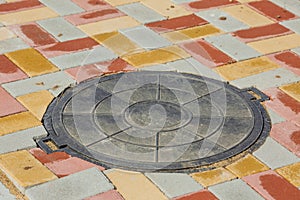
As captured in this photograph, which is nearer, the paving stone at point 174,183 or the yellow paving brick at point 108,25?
the paving stone at point 174,183

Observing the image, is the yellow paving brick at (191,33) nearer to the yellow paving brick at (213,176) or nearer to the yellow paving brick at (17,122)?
the yellow paving brick at (17,122)

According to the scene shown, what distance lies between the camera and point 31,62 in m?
5.57

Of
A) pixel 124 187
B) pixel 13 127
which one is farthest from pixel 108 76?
pixel 124 187

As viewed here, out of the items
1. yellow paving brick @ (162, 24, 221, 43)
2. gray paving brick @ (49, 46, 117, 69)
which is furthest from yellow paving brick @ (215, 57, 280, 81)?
gray paving brick @ (49, 46, 117, 69)

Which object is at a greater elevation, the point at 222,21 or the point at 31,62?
the point at 222,21

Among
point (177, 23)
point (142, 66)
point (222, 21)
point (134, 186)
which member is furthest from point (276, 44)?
point (134, 186)

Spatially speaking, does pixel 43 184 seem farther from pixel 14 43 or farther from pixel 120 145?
pixel 14 43

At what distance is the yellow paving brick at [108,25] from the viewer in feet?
20.0

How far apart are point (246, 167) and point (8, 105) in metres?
1.65

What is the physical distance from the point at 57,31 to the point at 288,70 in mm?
1870

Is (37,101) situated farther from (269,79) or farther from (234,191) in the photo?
(269,79)

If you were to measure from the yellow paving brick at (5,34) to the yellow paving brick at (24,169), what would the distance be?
1681 mm

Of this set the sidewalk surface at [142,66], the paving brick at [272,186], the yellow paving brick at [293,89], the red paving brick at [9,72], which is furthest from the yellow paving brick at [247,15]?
the paving brick at [272,186]

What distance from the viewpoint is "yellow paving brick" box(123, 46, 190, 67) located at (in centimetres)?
561
